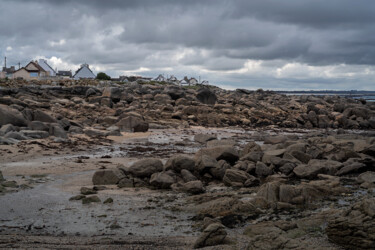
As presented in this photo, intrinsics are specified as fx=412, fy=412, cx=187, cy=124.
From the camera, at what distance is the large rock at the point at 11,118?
61.6ft

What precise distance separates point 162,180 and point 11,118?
1095cm

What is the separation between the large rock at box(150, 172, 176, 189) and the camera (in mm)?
11141

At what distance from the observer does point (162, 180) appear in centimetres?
1119

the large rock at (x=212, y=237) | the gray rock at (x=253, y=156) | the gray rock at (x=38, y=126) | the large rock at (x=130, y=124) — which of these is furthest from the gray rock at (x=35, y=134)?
the large rock at (x=212, y=237)

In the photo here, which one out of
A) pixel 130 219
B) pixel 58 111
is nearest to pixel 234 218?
pixel 130 219

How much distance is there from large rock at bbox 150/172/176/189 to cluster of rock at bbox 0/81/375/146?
8444 millimetres

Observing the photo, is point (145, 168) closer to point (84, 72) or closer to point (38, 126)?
point (38, 126)

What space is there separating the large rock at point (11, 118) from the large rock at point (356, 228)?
16084 mm

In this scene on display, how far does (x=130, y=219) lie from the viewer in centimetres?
851

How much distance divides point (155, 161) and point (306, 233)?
19.7ft

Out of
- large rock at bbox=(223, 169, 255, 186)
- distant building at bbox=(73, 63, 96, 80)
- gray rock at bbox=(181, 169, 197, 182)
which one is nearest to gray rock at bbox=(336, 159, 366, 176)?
large rock at bbox=(223, 169, 255, 186)

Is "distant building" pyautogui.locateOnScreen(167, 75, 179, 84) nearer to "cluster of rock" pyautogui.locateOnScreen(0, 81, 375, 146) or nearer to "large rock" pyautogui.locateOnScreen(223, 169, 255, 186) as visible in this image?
"cluster of rock" pyautogui.locateOnScreen(0, 81, 375, 146)

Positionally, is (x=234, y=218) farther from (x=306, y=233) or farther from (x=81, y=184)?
(x=81, y=184)

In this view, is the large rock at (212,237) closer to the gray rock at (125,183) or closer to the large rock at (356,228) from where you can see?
the large rock at (356,228)
